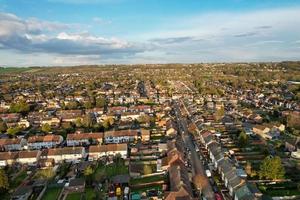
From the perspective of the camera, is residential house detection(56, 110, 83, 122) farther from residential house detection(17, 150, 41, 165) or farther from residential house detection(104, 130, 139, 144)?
residential house detection(17, 150, 41, 165)

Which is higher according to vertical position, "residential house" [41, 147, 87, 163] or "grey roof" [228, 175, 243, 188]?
"grey roof" [228, 175, 243, 188]

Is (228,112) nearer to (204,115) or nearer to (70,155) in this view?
(204,115)

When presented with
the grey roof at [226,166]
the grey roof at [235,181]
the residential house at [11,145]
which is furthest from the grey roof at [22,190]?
the grey roof at [226,166]

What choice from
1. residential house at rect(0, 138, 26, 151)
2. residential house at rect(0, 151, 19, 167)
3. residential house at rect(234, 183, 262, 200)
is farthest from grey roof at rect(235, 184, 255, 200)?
residential house at rect(0, 138, 26, 151)

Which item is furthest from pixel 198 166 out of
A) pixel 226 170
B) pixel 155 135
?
pixel 155 135

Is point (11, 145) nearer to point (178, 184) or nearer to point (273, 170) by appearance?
point (178, 184)

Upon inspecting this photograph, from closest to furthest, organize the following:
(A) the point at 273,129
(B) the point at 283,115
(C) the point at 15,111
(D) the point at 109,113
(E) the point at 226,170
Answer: (E) the point at 226,170 < (A) the point at 273,129 < (B) the point at 283,115 < (D) the point at 109,113 < (C) the point at 15,111
